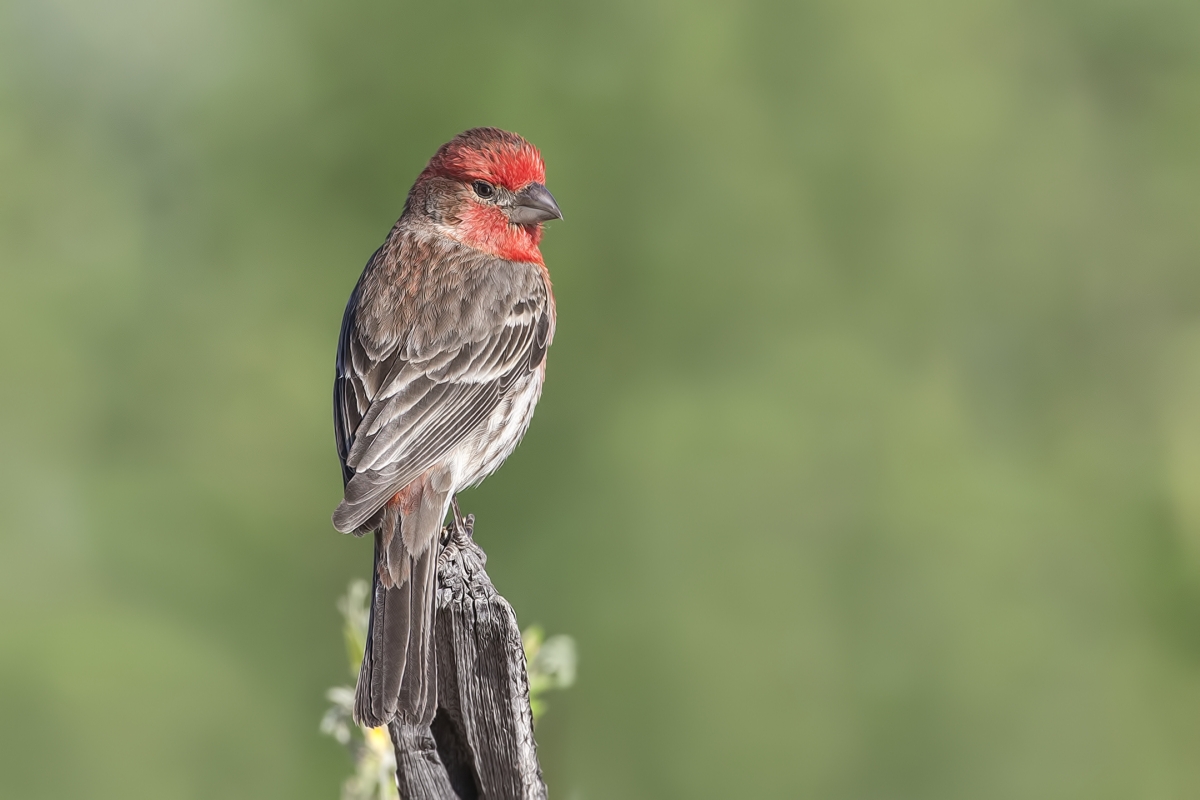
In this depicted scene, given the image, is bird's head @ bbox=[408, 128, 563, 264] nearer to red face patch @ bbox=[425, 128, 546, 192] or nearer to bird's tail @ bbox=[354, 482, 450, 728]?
red face patch @ bbox=[425, 128, 546, 192]

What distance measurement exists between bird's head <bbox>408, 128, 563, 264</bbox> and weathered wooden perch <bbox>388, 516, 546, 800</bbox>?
181 centimetres

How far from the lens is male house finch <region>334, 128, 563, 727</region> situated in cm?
317

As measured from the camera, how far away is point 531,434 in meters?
7.39

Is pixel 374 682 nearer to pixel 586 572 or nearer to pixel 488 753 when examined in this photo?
pixel 488 753

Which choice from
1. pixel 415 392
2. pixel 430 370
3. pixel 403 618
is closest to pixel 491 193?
pixel 430 370

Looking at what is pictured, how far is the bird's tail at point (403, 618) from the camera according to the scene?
290 cm

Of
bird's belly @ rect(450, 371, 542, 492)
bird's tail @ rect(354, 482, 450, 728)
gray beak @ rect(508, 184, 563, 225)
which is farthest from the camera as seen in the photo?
gray beak @ rect(508, 184, 563, 225)

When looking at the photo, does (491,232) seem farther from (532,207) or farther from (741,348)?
(741,348)

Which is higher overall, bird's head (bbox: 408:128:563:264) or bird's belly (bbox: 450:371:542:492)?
bird's head (bbox: 408:128:563:264)

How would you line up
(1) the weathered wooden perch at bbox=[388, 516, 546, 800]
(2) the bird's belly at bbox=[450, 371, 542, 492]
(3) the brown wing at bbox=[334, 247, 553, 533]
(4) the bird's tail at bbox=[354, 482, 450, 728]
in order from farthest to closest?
(2) the bird's belly at bbox=[450, 371, 542, 492] < (3) the brown wing at bbox=[334, 247, 553, 533] < (4) the bird's tail at bbox=[354, 482, 450, 728] < (1) the weathered wooden perch at bbox=[388, 516, 546, 800]

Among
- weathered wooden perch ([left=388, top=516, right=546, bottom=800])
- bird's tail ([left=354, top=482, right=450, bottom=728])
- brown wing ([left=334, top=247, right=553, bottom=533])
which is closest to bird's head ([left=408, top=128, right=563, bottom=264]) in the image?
brown wing ([left=334, top=247, right=553, bottom=533])

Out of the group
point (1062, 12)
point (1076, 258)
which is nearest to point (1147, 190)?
point (1076, 258)

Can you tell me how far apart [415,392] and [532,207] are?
909mm

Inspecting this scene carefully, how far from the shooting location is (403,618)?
123 inches
